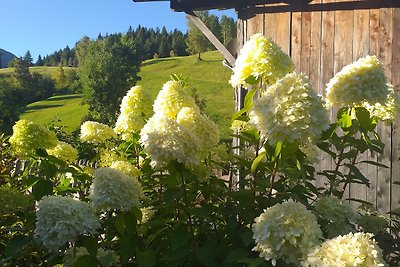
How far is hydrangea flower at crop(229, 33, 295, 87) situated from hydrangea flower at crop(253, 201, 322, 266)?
31.3 inches

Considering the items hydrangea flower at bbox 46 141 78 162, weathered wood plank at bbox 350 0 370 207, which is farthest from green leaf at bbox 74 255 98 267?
weathered wood plank at bbox 350 0 370 207

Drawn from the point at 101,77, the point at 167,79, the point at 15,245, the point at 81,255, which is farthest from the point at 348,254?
the point at 167,79

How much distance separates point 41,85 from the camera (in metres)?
80.2

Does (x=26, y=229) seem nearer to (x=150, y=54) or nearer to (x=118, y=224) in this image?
(x=118, y=224)

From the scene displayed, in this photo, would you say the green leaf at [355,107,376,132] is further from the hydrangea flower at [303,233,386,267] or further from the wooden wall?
the wooden wall

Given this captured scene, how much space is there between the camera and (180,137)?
200 centimetres

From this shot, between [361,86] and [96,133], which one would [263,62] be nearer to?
[361,86]

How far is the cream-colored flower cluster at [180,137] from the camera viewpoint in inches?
77.9

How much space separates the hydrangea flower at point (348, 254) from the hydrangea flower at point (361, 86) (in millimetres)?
835

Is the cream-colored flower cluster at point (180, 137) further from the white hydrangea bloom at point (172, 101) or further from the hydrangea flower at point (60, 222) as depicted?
the hydrangea flower at point (60, 222)

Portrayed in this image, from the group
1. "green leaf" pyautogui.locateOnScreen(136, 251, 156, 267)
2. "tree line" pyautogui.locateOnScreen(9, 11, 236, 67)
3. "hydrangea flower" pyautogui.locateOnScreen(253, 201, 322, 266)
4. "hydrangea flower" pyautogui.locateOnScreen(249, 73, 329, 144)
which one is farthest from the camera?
"tree line" pyautogui.locateOnScreen(9, 11, 236, 67)

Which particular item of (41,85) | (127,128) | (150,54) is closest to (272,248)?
(127,128)

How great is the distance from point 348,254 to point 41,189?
1441 mm

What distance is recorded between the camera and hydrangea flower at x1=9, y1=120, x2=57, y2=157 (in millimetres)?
2635
